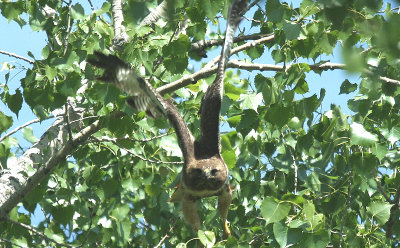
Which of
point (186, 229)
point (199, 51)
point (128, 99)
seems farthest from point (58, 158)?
point (199, 51)

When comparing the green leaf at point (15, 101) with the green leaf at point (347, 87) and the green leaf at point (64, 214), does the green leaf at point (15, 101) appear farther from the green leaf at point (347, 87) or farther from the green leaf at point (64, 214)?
the green leaf at point (347, 87)

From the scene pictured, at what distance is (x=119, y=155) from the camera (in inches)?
187

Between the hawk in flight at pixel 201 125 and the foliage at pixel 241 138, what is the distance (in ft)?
0.35

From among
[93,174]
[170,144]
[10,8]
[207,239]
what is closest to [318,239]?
[207,239]

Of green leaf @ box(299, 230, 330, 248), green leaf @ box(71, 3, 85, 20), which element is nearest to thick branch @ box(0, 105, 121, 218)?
green leaf @ box(71, 3, 85, 20)

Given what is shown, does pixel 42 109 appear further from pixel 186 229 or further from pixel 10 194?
pixel 186 229

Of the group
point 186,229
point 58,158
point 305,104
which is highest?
point 58,158

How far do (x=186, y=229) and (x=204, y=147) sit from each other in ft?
3.14

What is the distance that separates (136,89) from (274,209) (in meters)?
1.31

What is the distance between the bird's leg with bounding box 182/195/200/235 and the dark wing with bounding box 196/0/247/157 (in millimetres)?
369

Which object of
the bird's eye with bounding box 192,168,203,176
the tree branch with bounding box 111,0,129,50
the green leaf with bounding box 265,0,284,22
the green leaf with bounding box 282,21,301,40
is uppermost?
the tree branch with bounding box 111,0,129,50

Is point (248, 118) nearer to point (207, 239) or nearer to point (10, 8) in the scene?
point (207, 239)

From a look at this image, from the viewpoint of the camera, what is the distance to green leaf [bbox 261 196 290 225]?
3408 mm

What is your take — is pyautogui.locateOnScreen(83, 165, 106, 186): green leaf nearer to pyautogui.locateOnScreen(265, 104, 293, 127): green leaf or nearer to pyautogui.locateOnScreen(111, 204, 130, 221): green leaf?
pyautogui.locateOnScreen(111, 204, 130, 221): green leaf
